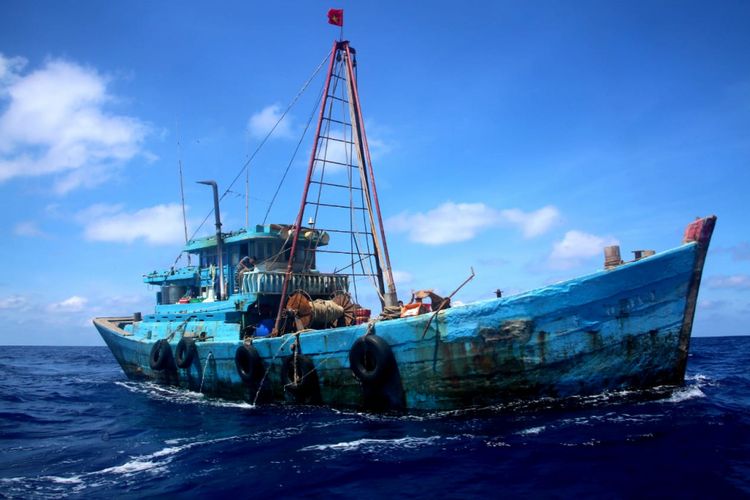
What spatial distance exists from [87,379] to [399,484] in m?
23.2

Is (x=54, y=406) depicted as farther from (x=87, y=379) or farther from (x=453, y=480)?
(x=453, y=480)

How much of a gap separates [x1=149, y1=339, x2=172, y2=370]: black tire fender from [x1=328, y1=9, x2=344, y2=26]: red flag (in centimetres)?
1207

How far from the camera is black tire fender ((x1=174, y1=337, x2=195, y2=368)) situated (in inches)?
635

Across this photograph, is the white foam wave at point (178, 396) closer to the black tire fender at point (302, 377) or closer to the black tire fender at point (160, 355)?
the black tire fender at point (160, 355)

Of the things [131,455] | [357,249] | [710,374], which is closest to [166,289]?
[357,249]

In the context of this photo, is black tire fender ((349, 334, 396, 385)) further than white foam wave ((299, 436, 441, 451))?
Yes

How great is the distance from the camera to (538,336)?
9.55 metres

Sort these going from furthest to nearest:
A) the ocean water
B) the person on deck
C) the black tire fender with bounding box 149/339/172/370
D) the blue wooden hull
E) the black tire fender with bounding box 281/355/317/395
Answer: the black tire fender with bounding box 149/339/172/370 → the person on deck → the black tire fender with bounding box 281/355/317/395 → the blue wooden hull → the ocean water

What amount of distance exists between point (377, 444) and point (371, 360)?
2.72 meters

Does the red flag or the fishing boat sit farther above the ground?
the red flag

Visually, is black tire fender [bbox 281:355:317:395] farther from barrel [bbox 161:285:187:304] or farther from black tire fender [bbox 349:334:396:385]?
barrel [bbox 161:285:187:304]

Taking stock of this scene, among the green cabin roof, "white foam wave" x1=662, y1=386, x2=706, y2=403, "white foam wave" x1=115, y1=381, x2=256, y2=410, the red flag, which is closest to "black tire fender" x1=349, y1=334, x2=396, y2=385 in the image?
"white foam wave" x1=115, y1=381, x2=256, y2=410

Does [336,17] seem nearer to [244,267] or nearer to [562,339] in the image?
[244,267]

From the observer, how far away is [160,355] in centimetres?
1747
